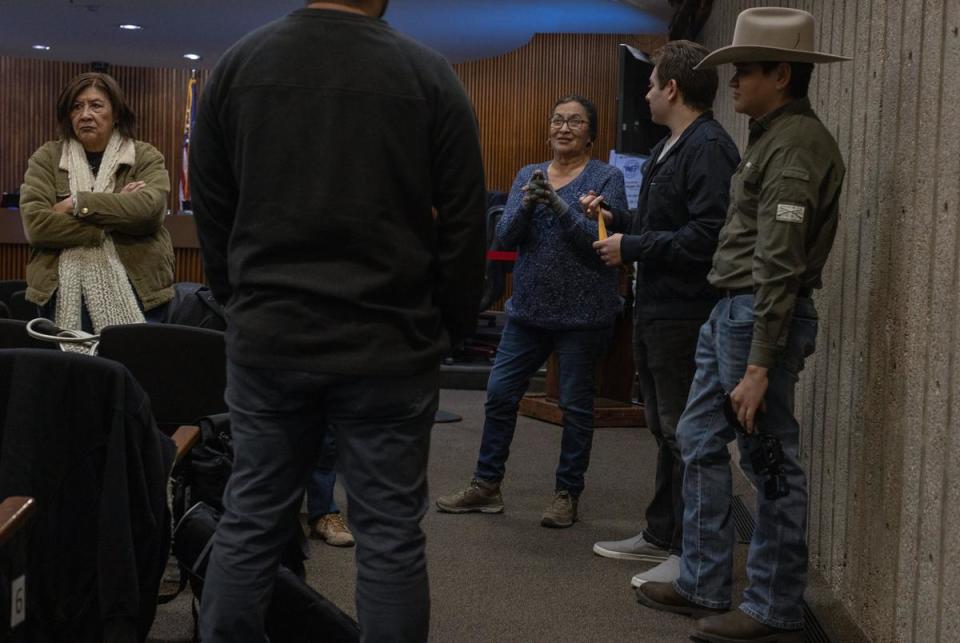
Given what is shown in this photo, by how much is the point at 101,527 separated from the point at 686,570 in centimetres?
148

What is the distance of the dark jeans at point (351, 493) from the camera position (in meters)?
1.87

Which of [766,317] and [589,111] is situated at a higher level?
[589,111]

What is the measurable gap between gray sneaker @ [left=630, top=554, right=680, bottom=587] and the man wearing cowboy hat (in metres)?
0.37

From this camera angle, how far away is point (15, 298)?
204 inches

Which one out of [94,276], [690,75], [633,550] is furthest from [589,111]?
[94,276]

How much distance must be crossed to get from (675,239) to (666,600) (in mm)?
931

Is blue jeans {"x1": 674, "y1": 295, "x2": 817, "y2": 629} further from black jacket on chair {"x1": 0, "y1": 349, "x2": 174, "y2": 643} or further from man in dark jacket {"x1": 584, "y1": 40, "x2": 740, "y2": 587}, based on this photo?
black jacket on chair {"x1": 0, "y1": 349, "x2": 174, "y2": 643}

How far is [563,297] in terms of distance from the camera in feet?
12.4

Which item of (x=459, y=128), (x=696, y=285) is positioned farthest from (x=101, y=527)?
(x=696, y=285)

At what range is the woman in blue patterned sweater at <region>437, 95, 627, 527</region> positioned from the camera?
149 inches

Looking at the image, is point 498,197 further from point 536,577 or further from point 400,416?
point 400,416

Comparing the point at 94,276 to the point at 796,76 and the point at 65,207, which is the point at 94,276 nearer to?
the point at 65,207

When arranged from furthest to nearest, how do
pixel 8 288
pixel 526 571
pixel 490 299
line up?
pixel 490 299, pixel 8 288, pixel 526 571

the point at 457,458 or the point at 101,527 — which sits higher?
the point at 101,527
